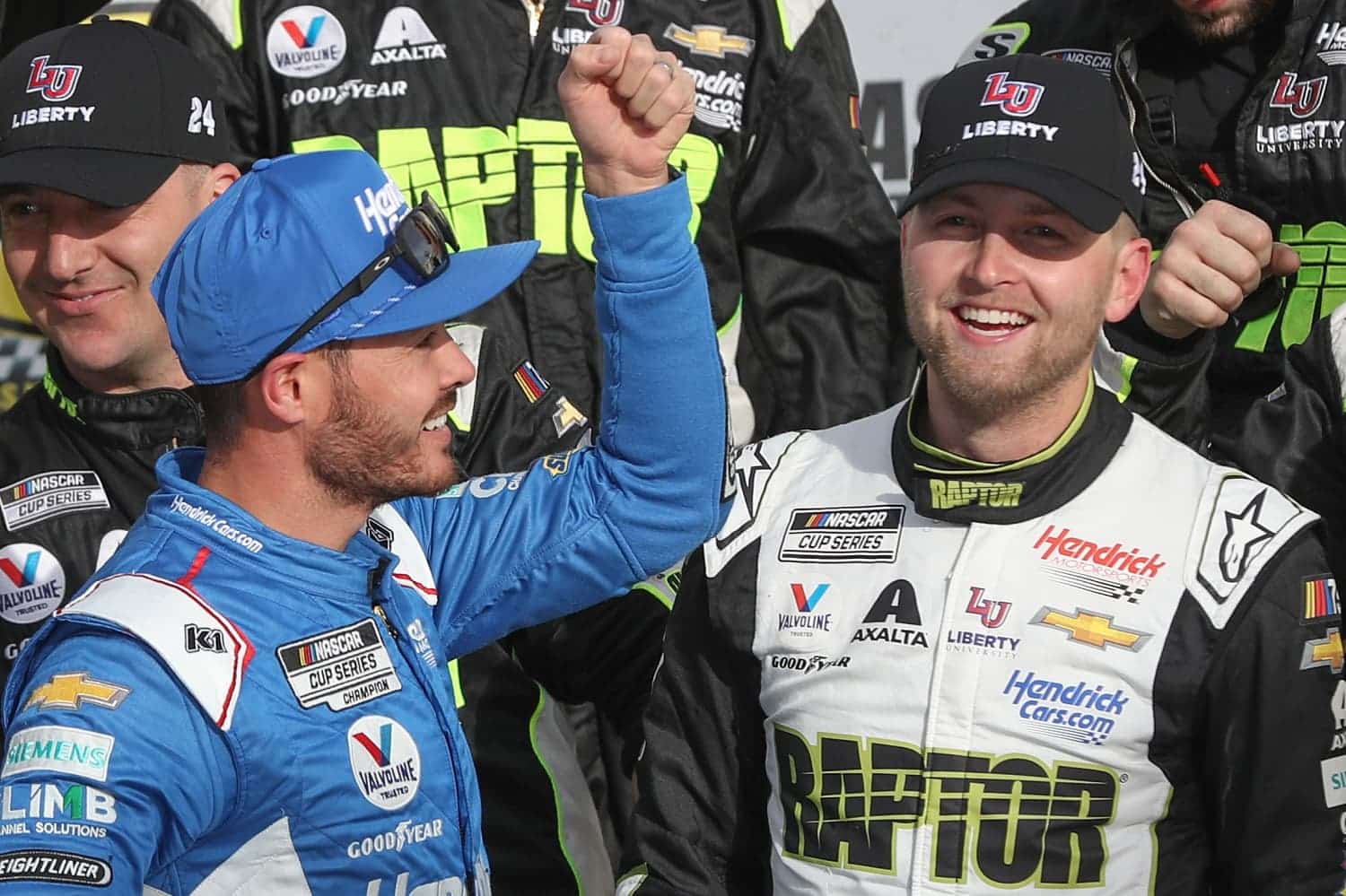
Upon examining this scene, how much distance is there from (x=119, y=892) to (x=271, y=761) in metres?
0.24

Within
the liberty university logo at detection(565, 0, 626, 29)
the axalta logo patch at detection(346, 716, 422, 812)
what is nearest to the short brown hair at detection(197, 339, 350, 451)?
the axalta logo patch at detection(346, 716, 422, 812)

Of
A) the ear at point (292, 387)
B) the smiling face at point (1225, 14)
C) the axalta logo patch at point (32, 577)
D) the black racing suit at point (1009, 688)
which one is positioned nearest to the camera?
the ear at point (292, 387)

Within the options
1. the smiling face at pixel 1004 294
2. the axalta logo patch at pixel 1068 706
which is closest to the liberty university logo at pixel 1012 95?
the smiling face at pixel 1004 294

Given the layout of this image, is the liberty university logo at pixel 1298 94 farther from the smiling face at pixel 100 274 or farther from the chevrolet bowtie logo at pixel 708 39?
the smiling face at pixel 100 274

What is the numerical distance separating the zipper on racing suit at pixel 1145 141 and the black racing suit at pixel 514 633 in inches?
44.7

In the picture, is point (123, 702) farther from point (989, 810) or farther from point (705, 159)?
point (705, 159)

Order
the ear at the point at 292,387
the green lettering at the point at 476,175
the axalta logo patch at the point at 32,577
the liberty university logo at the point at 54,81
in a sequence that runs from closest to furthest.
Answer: the ear at the point at 292,387 → the axalta logo patch at the point at 32,577 → the liberty university logo at the point at 54,81 → the green lettering at the point at 476,175

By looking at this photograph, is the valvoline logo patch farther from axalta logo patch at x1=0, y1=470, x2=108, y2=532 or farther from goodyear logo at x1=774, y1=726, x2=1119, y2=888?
axalta logo patch at x1=0, y1=470, x2=108, y2=532

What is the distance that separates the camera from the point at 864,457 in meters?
2.65

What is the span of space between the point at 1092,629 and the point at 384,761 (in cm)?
90

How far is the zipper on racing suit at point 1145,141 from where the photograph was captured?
132 inches

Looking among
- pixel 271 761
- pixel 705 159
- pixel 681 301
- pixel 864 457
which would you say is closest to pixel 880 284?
pixel 705 159

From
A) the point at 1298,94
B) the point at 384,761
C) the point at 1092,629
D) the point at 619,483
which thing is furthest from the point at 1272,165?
the point at 384,761

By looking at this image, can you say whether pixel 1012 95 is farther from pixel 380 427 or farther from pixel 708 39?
pixel 708 39
